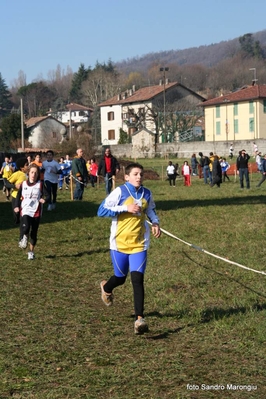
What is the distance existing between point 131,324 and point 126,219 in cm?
127

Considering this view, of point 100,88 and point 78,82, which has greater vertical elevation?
point 78,82

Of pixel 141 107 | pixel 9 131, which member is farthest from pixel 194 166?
pixel 141 107

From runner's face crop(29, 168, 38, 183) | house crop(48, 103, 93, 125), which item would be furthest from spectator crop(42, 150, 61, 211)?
house crop(48, 103, 93, 125)

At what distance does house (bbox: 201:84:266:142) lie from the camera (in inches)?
3401

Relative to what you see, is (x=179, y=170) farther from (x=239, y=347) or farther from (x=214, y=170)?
(x=239, y=347)

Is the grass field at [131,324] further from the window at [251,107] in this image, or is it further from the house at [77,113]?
the house at [77,113]

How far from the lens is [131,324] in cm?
838

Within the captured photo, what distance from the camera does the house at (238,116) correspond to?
86375mm

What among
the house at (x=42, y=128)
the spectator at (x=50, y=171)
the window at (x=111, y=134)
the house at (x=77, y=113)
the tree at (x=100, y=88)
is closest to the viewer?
the spectator at (x=50, y=171)

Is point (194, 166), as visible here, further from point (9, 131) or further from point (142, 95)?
point (142, 95)

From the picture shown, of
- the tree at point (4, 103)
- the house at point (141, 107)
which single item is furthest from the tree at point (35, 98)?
the house at point (141, 107)

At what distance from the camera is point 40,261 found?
531 inches

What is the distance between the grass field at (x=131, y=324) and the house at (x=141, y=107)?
8171cm

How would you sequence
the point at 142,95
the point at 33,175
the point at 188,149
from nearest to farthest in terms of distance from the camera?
the point at 33,175, the point at 188,149, the point at 142,95
